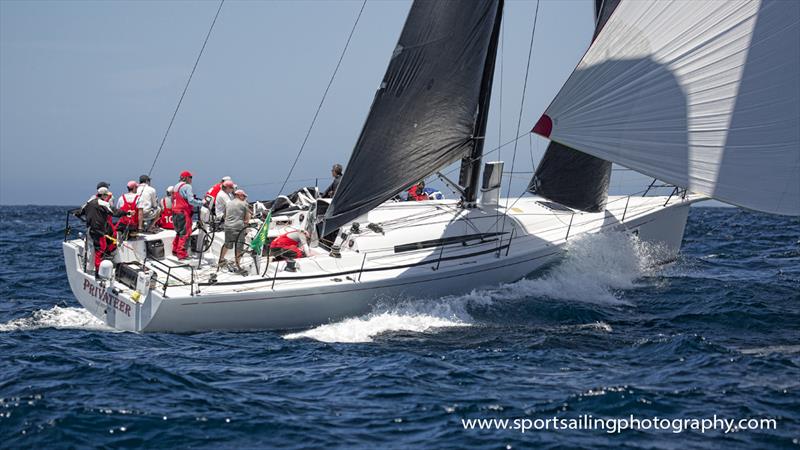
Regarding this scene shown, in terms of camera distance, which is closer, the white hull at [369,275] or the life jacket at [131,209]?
the white hull at [369,275]

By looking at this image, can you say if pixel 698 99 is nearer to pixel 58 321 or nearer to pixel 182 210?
pixel 182 210

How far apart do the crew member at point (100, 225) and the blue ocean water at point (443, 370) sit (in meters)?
1.06

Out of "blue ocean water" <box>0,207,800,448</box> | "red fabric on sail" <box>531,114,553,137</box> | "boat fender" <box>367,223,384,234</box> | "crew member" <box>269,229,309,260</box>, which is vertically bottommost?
"blue ocean water" <box>0,207,800,448</box>

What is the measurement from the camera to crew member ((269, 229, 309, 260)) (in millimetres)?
12445

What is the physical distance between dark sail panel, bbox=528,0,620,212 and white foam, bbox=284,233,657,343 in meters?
0.89

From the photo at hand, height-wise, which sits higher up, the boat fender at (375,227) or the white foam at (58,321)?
the boat fender at (375,227)

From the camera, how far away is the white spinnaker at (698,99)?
10320mm

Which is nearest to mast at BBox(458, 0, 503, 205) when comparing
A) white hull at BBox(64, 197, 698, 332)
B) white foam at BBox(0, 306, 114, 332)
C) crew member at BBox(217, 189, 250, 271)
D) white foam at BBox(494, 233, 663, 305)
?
white hull at BBox(64, 197, 698, 332)

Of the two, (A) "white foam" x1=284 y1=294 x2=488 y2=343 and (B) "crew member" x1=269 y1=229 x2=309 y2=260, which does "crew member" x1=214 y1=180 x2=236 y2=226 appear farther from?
(A) "white foam" x1=284 y1=294 x2=488 y2=343

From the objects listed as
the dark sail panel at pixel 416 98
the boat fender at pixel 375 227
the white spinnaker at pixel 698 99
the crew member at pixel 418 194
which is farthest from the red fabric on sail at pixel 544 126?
the crew member at pixel 418 194

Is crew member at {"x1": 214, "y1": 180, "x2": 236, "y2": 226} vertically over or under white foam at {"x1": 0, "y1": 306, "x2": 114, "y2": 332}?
over

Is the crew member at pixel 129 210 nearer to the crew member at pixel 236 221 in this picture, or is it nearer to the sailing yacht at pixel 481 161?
the sailing yacht at pixel 481 161

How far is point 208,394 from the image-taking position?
820 centimetres

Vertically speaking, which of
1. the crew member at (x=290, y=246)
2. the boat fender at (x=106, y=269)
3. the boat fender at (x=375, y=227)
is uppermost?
the boat fender at (x=375, y=227)
